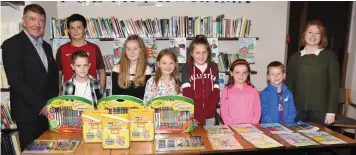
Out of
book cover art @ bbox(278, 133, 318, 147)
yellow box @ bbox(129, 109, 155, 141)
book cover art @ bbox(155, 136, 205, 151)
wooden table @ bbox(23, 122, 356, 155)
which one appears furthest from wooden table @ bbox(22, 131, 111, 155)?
book cover art @ bbox(278, 133, 318, 147)

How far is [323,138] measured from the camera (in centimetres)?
176

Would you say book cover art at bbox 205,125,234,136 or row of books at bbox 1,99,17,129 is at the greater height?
book cover art at bbox 205,125,234,136

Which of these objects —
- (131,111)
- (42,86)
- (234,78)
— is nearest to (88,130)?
(131,111)

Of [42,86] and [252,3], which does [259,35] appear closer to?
[252,3]

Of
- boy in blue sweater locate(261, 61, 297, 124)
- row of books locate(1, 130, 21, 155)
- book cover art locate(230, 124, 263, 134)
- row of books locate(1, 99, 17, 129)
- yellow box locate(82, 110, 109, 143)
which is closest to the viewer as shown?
yellow box locate(82, 110, 109, 143)

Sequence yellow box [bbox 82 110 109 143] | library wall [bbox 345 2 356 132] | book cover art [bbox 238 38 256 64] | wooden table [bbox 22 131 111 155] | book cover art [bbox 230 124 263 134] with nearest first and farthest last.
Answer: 1. wooden table [bbox 22 131 111 155]
2. yellow box [bbox 82 110 109 143]
3. book cover art [bbox 230 124 263 134]
4. book cover art [bbox 238 38 256 64]
5. library wall [bbox 345 2 356 132]

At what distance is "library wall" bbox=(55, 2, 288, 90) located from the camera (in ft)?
12.7

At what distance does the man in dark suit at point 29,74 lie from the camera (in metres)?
2.18

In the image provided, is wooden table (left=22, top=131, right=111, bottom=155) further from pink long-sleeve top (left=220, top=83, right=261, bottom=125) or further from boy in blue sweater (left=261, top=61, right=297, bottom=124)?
boy in blue sweater (left=261, top=61, right=297, bottom=124)

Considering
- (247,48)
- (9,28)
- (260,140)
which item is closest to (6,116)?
(9,28)

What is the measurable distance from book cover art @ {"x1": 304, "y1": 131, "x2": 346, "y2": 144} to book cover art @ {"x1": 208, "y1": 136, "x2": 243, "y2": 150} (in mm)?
528

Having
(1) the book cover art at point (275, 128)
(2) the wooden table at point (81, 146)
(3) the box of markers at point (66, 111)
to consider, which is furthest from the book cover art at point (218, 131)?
(3) the box of markers at point (66, 111)

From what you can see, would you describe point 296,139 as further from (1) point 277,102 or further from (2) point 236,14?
(2) point 236,14

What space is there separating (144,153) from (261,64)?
10.3ft
